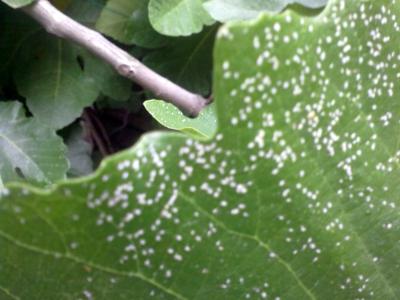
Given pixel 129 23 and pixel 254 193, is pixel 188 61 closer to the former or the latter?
pixel 129 23

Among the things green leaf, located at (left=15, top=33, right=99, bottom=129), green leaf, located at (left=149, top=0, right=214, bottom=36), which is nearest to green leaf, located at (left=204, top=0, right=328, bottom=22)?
green leaf, located at (left=149, top=0, right=214, bottom=36)

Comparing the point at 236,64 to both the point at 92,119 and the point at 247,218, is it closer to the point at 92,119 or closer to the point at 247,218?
the point at 247,218

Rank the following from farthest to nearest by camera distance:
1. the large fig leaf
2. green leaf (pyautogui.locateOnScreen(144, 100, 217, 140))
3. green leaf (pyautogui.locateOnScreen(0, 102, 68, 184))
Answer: green leaf (pyautogui.locateOnScreen(0, 102, 68, 184)) → green leaf (pyautogui.locateOnScreen(144, 100, 217, 140)) → the large fig leaf

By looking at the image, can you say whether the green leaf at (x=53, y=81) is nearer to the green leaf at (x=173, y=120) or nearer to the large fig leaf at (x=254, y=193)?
the green leaf at (x=173, y=120)

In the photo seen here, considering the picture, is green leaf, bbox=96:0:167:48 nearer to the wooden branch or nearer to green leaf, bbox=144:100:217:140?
the wooden branch

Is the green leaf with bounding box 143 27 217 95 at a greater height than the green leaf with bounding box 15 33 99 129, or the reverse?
the green leaf with bounding box 143 27 217 95

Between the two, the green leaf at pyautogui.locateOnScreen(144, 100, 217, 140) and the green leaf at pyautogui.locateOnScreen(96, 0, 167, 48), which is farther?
the green leaf at pyautogui.locateOnScreen(96, 0, 167, 48)

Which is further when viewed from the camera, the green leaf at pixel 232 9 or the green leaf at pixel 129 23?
the green leaf at pixel 129 23

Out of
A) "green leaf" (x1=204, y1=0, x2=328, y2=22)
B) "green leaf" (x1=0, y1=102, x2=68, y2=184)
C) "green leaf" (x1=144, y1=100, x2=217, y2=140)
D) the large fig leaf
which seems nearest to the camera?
the large fig leaf

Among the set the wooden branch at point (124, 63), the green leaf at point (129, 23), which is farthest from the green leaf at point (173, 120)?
the green leaf at point (129, 23)
